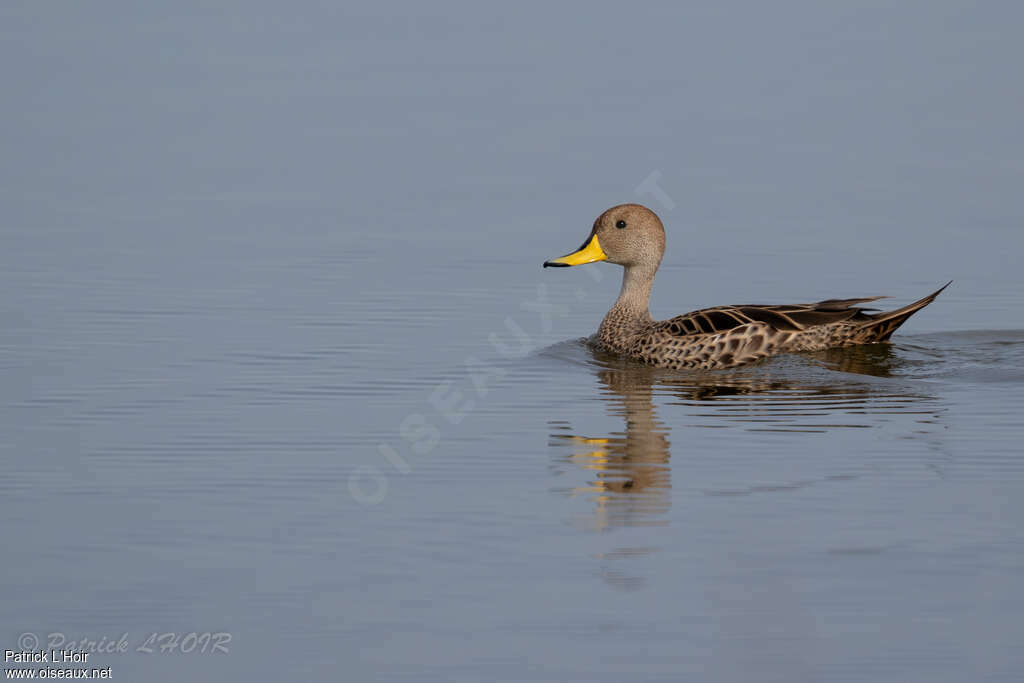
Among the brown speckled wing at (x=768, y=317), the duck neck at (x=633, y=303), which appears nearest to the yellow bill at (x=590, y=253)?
the duck neck at (x=633, y=303)

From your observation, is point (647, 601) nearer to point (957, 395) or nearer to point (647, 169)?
point (957, 395)

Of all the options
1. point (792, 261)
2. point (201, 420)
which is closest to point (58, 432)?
point (201, 420)

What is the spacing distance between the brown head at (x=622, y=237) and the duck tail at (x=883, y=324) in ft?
6.02

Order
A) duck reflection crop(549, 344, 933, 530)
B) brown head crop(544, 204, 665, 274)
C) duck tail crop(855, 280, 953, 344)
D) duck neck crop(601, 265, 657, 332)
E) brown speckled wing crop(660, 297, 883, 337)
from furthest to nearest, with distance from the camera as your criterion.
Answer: brown head crop(544, 204, 665, 274) < duck neck crop(601, 265, 657, 332) < duck tail crop(855, 280, 953, 344) < brown speckled wing crop(660, 297, 883, 337) < duck reflection crop(549, 344, 933, 530)

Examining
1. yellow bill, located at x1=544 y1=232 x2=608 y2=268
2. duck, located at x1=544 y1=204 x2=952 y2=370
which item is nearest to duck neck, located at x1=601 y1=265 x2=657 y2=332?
duck, located at x1=544 y1=204 x2=952 y2=370

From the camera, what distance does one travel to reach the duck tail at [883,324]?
14.2m

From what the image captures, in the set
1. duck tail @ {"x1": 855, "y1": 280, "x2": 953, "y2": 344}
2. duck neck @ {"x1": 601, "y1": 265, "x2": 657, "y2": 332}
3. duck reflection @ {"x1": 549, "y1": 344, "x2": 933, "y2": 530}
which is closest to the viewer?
duck reflection @ {"x1": 549, "y1": 344, "x2": 933, "y2": 530}

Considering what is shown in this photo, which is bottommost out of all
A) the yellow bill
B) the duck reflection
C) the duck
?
the duck reflection

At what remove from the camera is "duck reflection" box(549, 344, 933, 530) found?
991cm

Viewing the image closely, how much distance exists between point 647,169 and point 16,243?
22.2 feet

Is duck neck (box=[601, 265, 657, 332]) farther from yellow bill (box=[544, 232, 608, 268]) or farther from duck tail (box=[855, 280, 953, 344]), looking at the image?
duck tail (box=[855, 280, 953, 344])

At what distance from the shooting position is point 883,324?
566 inches

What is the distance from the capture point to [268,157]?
21391 mm

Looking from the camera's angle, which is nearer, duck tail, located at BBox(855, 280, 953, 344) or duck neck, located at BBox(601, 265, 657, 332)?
duck tail, located at BBox(855, 280, 953, 344)
